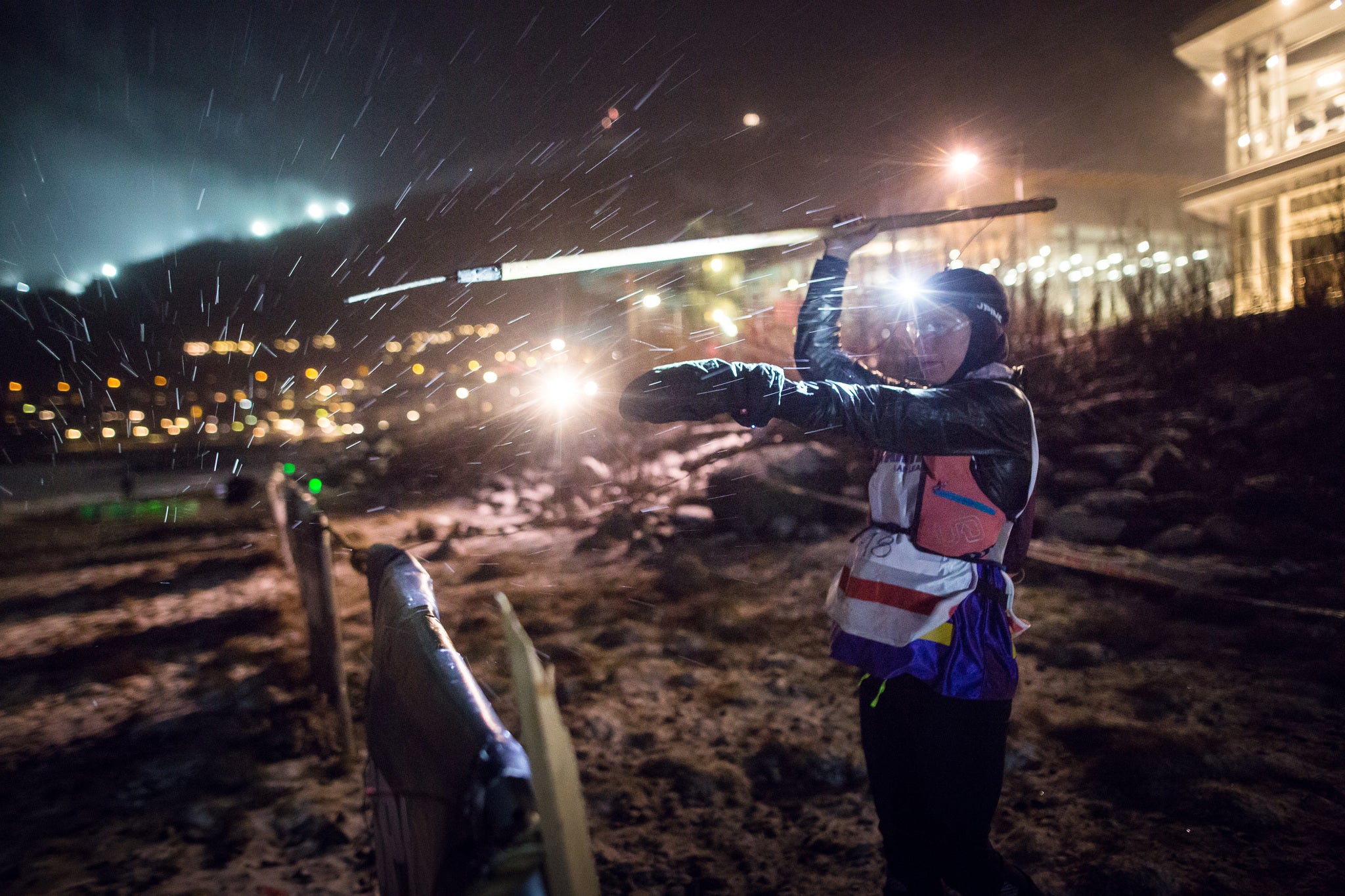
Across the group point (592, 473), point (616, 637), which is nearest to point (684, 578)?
point (616, 637)

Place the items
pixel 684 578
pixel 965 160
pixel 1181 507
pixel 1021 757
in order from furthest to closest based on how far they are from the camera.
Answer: pixel 965 160, pixel 1181 507, pixel 684 578, pixel 1021 757

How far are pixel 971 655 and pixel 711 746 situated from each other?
239cm

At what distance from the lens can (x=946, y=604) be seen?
80.0 inches

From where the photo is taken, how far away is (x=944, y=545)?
2080 mm

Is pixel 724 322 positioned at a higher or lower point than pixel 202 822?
higher

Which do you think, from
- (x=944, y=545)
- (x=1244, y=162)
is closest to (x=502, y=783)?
(x=944, y=545)

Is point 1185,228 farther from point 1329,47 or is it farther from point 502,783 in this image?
point 502,783

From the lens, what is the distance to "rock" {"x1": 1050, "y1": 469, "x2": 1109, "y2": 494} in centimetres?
882

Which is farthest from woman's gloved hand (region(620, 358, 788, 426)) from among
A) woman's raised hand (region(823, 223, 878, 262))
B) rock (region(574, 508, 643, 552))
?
rock (region(574, 508, 643, 552))

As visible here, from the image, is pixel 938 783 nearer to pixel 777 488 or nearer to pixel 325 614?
pixel 325 614

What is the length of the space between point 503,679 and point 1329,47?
1949cm

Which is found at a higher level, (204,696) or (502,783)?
(502,783)

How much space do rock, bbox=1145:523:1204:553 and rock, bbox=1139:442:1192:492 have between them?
1.40m

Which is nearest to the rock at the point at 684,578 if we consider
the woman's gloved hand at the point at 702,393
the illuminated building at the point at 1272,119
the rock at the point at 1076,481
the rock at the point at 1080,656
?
the rock at the point at 1080,656
